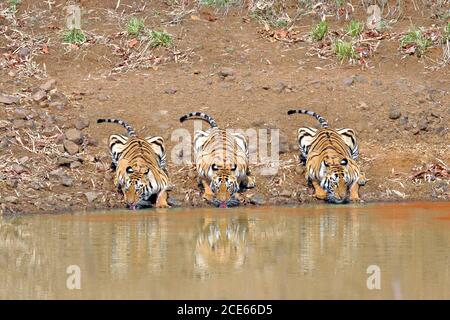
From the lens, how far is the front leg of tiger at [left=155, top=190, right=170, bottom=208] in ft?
48.4

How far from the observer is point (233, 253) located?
11734mm

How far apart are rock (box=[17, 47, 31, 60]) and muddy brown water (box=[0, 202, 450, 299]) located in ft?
15.5

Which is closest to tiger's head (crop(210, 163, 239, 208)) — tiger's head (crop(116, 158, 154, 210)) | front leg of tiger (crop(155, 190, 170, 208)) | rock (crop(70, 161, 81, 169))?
front leg of tiger (crop(155, 190, 170, 208))

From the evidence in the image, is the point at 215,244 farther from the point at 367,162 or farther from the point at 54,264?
the point at 367,162

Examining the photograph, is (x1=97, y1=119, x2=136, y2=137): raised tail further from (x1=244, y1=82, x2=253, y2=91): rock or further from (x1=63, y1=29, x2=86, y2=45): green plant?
(x1=63, y1=29, x2=86, y2=45): green plant

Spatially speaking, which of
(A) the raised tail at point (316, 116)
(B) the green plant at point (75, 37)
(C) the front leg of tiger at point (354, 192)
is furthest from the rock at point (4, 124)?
(C) the front leg of tiger at point (354, 192)

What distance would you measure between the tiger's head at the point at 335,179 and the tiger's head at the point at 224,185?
107 centimetres

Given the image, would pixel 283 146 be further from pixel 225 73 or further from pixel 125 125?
pixel 225 73

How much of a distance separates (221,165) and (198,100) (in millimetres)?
2275

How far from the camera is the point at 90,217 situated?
1393 cm

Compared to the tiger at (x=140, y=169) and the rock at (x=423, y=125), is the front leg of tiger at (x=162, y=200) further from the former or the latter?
the rock at (x=423, y=125)

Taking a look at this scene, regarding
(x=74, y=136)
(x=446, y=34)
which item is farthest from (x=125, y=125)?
(x=446, y=34)

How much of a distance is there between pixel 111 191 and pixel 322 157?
101 inches
